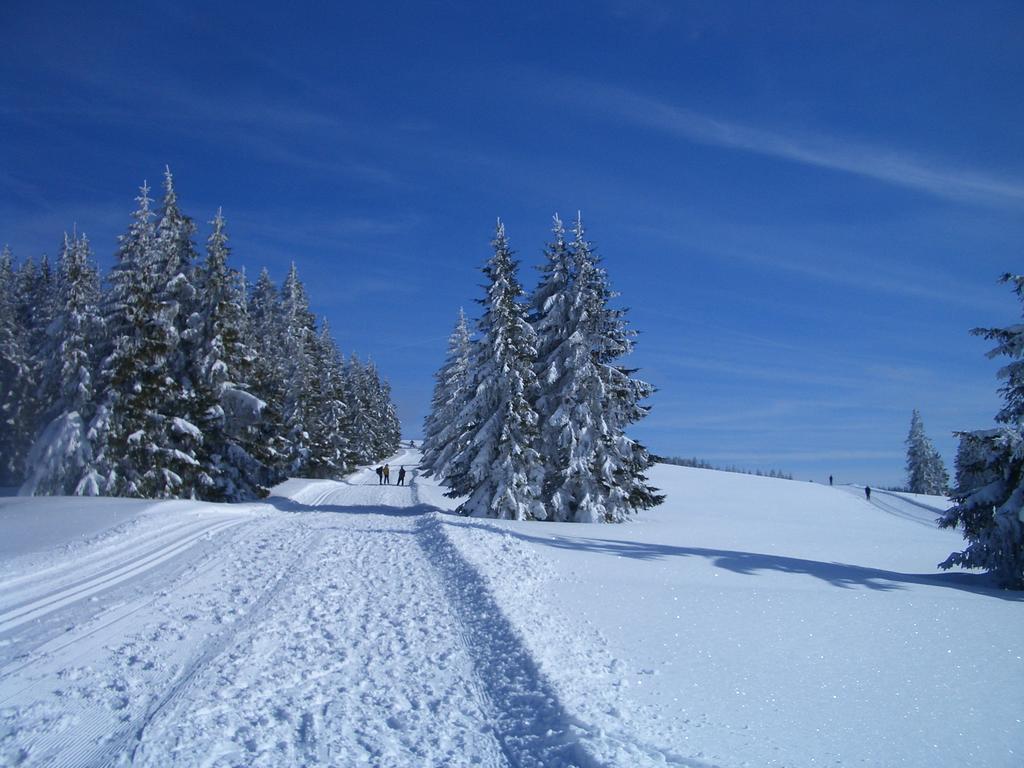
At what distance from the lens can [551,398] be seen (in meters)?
25.8

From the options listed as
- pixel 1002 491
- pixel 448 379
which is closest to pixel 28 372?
pixel 448 379

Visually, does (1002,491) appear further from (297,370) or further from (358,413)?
(358,413)

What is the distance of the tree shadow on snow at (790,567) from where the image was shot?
12828 millimetres

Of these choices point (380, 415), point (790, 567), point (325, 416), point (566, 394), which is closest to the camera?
point (790, 567)

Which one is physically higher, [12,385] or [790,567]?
[12,385]

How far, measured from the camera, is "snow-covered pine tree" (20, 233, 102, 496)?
2420 cm

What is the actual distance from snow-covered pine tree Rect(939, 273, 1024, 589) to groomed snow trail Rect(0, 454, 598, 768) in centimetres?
1125

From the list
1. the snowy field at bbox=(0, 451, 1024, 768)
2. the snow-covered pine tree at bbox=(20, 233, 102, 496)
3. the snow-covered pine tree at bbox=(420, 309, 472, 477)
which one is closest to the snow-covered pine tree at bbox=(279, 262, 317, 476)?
the snow-covered pine tree at bbox=(420, 309, 472, 477)

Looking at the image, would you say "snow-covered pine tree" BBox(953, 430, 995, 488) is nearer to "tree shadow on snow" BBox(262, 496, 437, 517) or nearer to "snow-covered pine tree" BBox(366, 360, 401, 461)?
"tree shadow on snow" BBox(262, 496, 437, 517)

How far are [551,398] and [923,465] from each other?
2679 inches

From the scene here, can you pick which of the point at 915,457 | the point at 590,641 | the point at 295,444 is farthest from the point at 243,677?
the point at 915,457

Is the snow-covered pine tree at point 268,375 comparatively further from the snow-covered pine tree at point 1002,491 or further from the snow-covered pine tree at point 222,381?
the snow-covered pine tree at point 1002,491

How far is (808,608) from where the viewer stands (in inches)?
388

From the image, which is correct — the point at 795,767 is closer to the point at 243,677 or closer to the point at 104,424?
the point at 243,677
